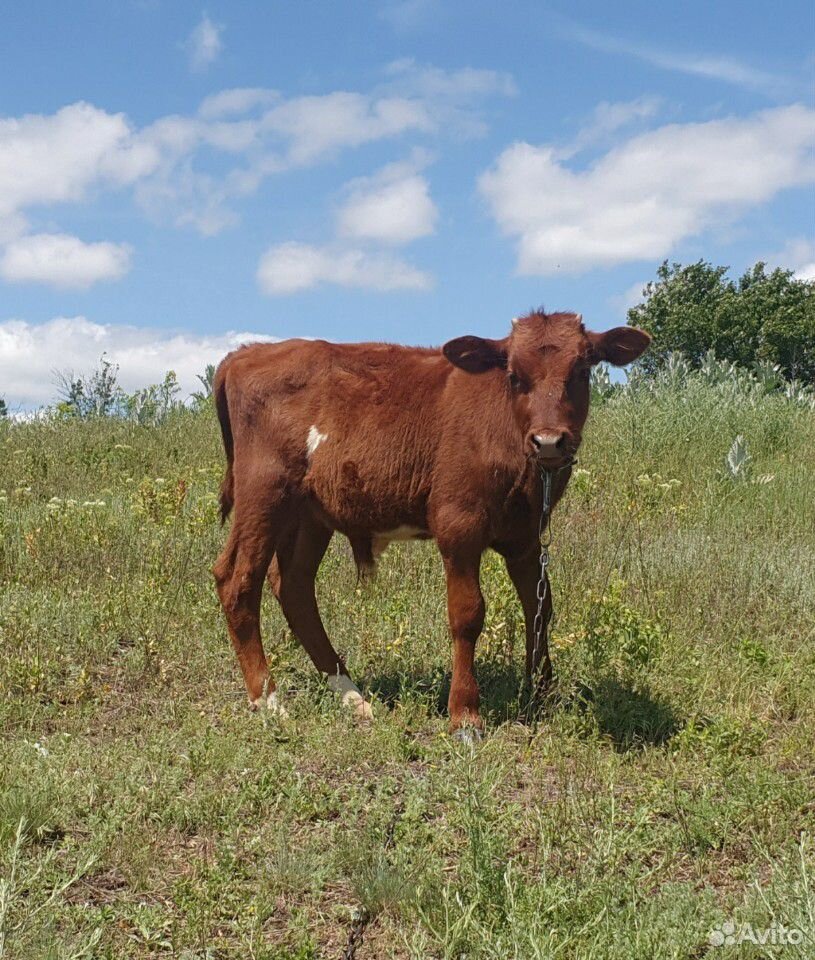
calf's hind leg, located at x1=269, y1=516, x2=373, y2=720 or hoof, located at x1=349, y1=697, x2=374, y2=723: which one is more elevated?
calf's hind leg, located at x1=269, y1=516, x2=373, y2=720

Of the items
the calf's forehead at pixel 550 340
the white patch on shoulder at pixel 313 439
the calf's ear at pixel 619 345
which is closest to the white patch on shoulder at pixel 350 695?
the white patch on shoulder at pixel 313 439

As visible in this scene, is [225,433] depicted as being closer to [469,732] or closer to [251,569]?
[251,569]

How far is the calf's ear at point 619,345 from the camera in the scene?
5.77 m

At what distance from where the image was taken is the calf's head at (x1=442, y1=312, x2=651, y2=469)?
5.25 metres

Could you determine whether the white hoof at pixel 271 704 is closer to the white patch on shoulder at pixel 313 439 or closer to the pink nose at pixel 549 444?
the white patch on shoulder at pixel 313 439

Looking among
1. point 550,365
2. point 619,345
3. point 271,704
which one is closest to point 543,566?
point 550,365

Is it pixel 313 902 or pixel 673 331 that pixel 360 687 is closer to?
pixel 313 902

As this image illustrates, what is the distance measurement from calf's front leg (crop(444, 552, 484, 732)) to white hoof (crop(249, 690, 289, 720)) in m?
0.98

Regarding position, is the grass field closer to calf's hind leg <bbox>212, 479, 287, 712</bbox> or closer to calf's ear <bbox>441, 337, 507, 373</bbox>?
calf's hind leg <bbox>212, 479, 287, 712</bbox>

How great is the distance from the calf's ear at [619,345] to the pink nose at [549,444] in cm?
81

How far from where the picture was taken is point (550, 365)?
17.9ft

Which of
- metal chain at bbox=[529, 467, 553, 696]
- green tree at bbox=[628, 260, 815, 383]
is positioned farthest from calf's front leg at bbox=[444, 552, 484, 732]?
green tree at bbox=[628, 260, 815, 383]

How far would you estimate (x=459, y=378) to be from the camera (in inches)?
241

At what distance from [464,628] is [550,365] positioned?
151cm
